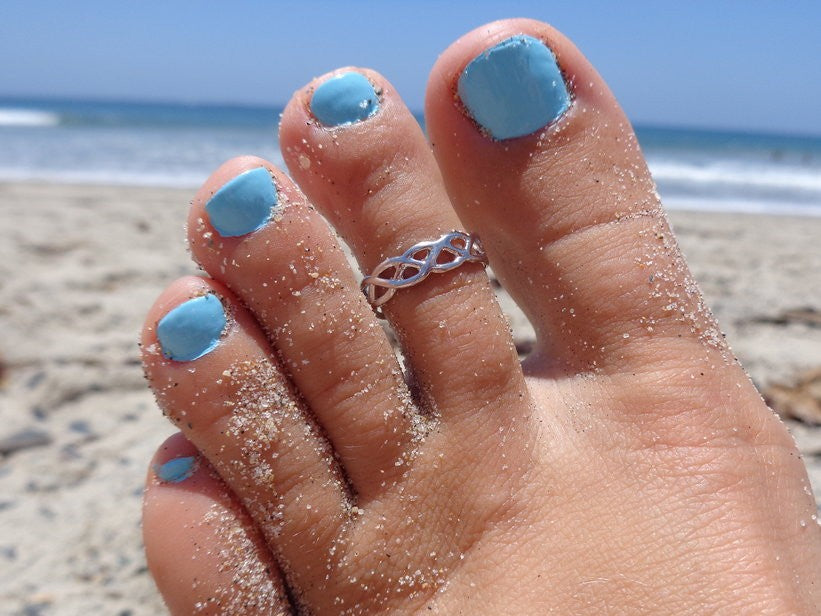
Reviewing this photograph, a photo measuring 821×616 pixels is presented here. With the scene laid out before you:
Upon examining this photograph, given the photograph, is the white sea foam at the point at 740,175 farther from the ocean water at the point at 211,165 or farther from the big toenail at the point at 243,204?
the big toenail at the point at 243,204

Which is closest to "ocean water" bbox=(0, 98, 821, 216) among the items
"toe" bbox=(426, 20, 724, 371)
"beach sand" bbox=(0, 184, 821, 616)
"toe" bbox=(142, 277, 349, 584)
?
"beach sand" bbox=(0, 184, 821, 616)

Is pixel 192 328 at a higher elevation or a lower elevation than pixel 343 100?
lower

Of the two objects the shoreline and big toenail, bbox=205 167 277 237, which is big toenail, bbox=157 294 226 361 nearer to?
big toenail, bbox=205 167 277 237

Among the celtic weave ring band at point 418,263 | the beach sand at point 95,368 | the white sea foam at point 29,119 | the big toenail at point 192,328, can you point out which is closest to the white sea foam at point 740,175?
the beach sand at point 95,368

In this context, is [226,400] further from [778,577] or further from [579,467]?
[778,577]

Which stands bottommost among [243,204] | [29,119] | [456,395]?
[29,119]

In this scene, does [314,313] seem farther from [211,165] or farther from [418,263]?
[211,165]

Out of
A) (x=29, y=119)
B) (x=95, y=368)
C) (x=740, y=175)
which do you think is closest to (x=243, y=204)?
(x=95, y=368)
